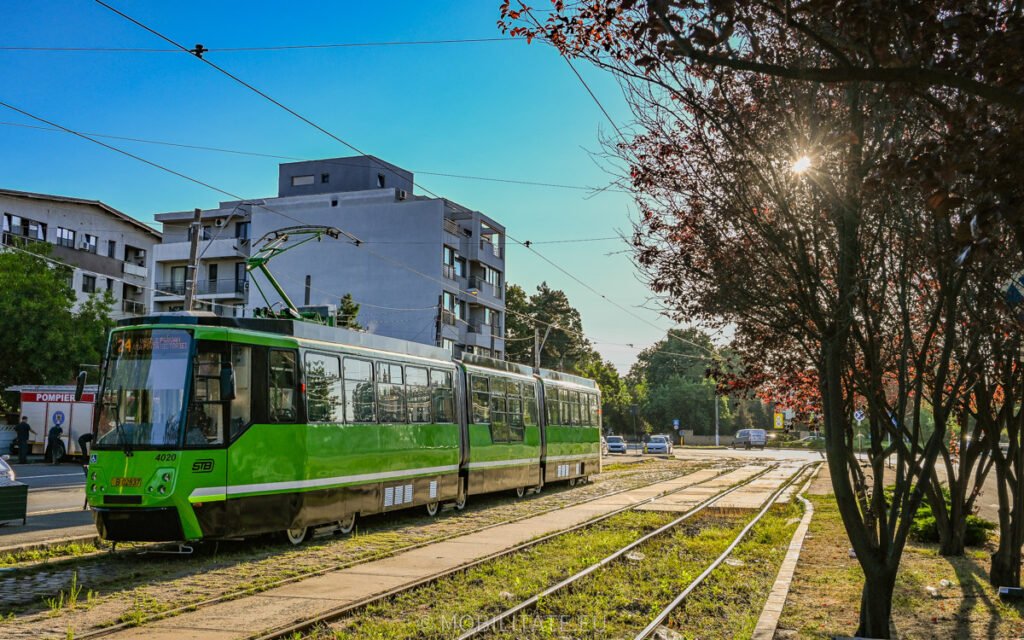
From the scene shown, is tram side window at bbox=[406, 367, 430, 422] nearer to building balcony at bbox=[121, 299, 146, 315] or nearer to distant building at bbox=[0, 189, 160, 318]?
distant building at bbox=[0, 189, 160, 318]

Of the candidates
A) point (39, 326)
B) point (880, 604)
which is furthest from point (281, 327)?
point (39, 326)

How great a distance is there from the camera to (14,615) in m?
9.09

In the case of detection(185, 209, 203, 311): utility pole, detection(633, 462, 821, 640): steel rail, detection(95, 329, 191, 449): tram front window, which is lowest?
detection(633, 462, 821, 640): steel rail

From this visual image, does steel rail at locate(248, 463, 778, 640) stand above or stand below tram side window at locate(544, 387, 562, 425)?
below

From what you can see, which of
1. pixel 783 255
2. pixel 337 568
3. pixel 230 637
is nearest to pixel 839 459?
pixel 783 255

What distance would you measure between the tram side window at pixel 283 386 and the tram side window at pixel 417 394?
3853 mm

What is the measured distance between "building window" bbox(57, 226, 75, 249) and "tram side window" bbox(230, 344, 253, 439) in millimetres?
47236

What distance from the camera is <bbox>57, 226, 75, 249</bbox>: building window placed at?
5594cm

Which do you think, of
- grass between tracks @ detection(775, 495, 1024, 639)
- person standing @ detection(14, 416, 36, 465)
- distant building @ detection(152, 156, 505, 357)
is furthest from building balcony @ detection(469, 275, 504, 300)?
grass between tracks @ detection(775, 495, 1024, 639)

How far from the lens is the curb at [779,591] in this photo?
29.6ft

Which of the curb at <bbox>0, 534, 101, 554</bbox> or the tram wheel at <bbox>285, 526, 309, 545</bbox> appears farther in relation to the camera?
the tram wheel at <bbox>285, 526, 309, 545</bbox>

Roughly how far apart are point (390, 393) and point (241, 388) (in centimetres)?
423

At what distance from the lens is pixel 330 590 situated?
1072 cm

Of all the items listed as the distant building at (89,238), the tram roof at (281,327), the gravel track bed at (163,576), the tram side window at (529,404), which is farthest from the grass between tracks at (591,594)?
the distant building at (89,238)
